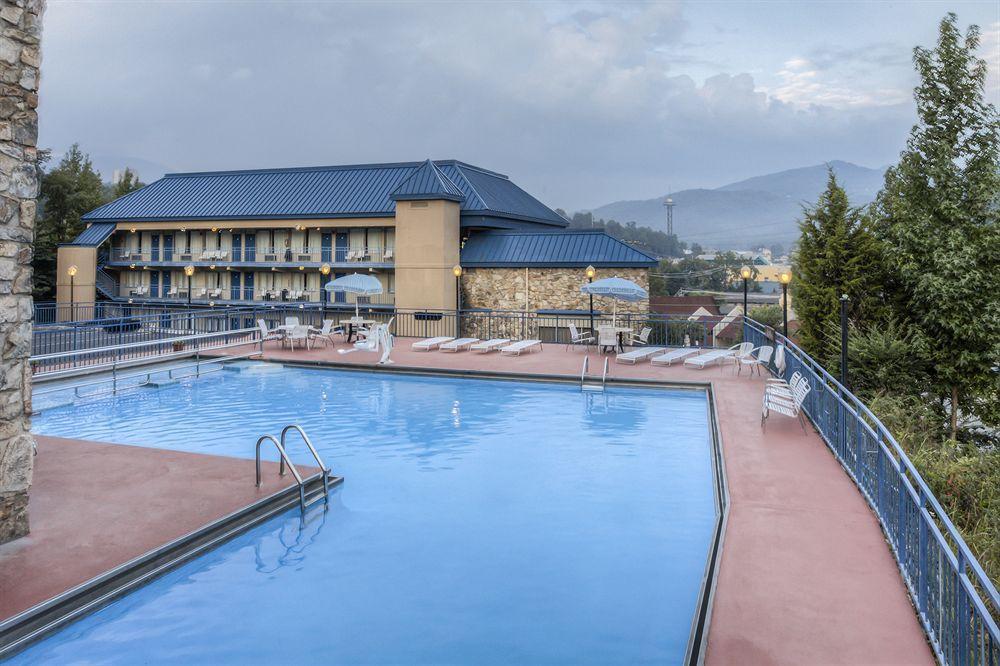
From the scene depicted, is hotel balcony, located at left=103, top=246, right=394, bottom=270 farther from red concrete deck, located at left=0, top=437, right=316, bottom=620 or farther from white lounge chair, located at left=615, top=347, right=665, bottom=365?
red concrete deck, located at left=0, top=437, right=316, bottom=620

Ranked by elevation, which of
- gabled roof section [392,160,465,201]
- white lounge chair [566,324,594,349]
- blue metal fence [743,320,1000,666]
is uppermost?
gabled roof section [392,160,465,201]

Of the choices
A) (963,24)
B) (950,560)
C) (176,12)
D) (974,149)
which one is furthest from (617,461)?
(176,12)

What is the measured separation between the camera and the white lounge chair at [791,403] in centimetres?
1066

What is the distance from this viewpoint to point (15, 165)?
19.4ft

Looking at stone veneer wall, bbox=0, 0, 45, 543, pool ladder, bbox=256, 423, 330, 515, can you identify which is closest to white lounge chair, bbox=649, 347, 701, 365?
pool ladder, bbox=256, 423, 330, 515

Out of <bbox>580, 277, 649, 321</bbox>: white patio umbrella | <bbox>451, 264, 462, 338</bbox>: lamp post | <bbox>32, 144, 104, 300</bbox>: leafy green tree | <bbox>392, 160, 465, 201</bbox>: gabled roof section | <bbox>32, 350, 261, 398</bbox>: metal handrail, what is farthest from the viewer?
<bbox>32, 144, 104, 300</bbox>: leafy green tree

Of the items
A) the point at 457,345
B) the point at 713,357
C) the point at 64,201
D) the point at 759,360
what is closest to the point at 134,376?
the point at 457,345

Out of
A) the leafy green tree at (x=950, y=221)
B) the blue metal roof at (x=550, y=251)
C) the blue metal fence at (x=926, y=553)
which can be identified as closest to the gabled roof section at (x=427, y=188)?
the blue metal roof at (x=550, y=251)

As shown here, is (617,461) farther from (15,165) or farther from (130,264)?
(130,264)

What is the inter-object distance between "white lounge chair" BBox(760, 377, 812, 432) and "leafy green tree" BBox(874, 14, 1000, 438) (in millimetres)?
5714

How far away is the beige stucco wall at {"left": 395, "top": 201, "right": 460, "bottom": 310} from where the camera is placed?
87.8 ft

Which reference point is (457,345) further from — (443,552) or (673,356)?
(443,552)

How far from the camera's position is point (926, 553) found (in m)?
4.68

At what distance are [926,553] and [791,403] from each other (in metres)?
6.45
